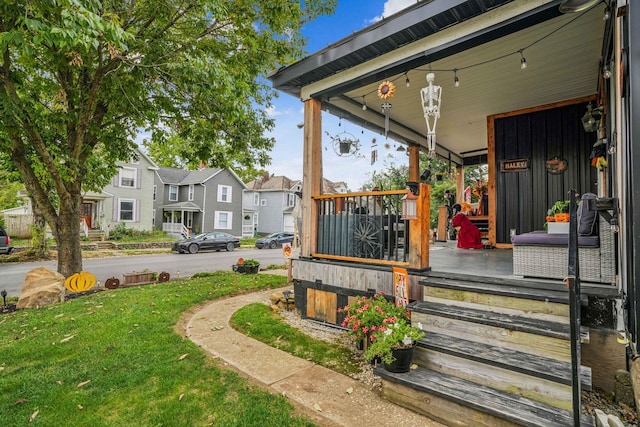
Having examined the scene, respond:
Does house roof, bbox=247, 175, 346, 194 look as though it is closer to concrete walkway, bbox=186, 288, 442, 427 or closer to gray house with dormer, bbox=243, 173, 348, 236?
gray house with dormer, bbox=243, 173, 348, 236

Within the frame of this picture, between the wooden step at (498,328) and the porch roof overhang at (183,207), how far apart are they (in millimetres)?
23259

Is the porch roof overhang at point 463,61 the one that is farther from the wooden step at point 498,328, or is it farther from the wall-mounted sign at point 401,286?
the wooden step at point 498,328

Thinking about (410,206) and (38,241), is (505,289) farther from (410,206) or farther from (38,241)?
(38,241)

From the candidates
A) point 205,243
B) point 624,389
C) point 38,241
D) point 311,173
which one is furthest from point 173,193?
point 624,389

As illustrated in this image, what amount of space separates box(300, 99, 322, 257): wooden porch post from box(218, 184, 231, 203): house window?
72.3 feet

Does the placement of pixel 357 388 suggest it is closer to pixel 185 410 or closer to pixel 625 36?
pixel 185 410

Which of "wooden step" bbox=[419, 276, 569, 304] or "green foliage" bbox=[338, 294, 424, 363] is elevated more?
"wooden step" bbox=[419, 276, 569, 304]

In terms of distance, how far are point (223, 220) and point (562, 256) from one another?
2485cm

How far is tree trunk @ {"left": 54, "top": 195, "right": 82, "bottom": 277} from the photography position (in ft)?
23.2

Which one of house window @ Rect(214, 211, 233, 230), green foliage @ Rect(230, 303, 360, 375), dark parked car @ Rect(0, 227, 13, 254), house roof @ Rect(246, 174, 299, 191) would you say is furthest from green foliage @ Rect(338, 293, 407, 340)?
house roof @ Rect(246, 174, 299, 191)

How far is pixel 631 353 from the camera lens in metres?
2.19

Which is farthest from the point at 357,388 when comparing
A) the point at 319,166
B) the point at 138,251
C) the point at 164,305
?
the point at 138,251

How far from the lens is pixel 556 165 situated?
5.84m

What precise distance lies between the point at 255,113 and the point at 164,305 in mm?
6097
